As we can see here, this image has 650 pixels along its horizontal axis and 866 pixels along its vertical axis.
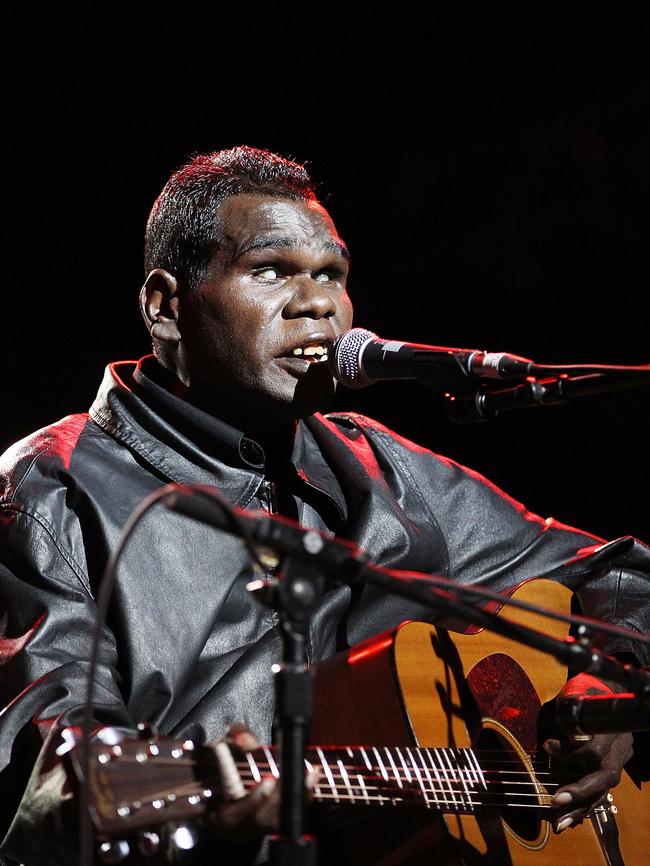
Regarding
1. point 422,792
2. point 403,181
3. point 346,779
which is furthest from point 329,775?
point 403,181

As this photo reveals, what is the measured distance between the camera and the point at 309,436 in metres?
3.56

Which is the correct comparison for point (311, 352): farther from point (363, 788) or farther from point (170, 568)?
point (363, 788)

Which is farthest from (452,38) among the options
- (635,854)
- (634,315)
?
(635,854)

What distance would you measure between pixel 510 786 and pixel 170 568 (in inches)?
40.9

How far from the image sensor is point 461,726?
8.55ft

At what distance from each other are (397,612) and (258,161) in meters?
1.50

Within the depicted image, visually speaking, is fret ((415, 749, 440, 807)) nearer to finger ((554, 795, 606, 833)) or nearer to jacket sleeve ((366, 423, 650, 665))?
finger ((554, 795, 606, 833))

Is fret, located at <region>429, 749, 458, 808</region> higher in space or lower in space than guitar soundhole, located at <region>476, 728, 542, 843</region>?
higher

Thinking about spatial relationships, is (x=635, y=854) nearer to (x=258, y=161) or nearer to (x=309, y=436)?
(x=309, y=436)

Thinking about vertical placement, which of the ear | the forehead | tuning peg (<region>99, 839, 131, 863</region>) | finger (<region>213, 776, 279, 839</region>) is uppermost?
the forehead

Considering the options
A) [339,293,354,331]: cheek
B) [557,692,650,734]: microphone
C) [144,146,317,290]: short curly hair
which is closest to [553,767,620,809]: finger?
[557,692,650,734]: microphone

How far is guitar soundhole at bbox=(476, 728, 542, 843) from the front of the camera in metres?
2.54

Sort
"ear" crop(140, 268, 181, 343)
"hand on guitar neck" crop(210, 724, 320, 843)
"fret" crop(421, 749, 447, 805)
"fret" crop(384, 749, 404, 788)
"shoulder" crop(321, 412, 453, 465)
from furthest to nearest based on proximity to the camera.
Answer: "shoulder" crop(321, 412, 453, 465) < "ear" crop(140, 268, 181, 343) < "fret" crop(421, 749, 447, 805) < "fret" crop(384, 749, 404, 788) < "hand on guitar neck" crop(210, 724, 320, 843)

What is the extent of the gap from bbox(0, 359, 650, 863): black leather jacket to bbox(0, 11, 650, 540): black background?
4.16 feet
